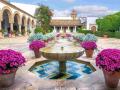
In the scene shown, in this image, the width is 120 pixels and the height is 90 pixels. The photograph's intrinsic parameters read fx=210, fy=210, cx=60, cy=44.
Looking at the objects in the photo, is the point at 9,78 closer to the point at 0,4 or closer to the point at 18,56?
the point at 18,56

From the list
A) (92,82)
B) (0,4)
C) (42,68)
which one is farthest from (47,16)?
(92,82)

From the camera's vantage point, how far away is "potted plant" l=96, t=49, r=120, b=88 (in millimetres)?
5117

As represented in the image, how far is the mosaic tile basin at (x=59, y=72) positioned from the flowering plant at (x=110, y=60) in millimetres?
1671

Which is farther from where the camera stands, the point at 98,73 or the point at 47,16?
the point at 47,16

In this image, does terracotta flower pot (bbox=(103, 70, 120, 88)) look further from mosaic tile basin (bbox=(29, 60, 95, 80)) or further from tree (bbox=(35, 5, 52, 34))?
tree (bbox=(35, 5, 52, 34))

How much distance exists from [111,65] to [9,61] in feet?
8.35

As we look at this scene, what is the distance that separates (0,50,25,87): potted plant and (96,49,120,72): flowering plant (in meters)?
2.13

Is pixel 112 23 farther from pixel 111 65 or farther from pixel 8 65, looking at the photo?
pixel 8 65

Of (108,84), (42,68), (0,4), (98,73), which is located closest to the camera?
(108,84)

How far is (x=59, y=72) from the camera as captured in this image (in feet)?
25.1

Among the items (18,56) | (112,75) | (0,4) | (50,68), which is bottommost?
(50,68)

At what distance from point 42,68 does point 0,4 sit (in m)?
22.2

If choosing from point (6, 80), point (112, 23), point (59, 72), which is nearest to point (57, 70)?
point (59, 72)

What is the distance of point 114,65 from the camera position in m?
5.08
